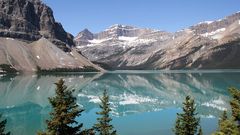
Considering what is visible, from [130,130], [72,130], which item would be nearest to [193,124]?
[72,130]

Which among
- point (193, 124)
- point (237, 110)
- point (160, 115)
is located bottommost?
point (160, 115)

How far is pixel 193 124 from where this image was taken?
28.7 metres

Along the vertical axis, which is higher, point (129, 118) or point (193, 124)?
point (193, 124)

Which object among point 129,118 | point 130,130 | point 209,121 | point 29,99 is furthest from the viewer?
point 29,99

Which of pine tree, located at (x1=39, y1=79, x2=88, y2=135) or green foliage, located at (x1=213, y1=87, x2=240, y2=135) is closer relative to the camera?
green foliage, located at (x1=213, y1=87, x2=240, y2=135)

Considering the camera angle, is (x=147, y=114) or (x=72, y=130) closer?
(x=72, y=130)

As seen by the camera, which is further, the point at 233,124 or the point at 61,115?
the point at 61,115

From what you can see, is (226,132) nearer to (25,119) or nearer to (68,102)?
(68,102)

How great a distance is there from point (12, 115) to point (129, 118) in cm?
2685

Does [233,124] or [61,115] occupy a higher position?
[61,115]

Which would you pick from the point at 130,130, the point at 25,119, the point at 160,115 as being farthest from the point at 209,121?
the point at 25,119

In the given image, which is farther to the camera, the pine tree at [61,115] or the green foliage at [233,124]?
the pine tree at [61,115]

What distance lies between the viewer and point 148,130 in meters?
71.4

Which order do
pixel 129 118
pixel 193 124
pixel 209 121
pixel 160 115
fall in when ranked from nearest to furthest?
pixel 193 124
pixel 209 121
pixel 129 118
pixel 160 115
